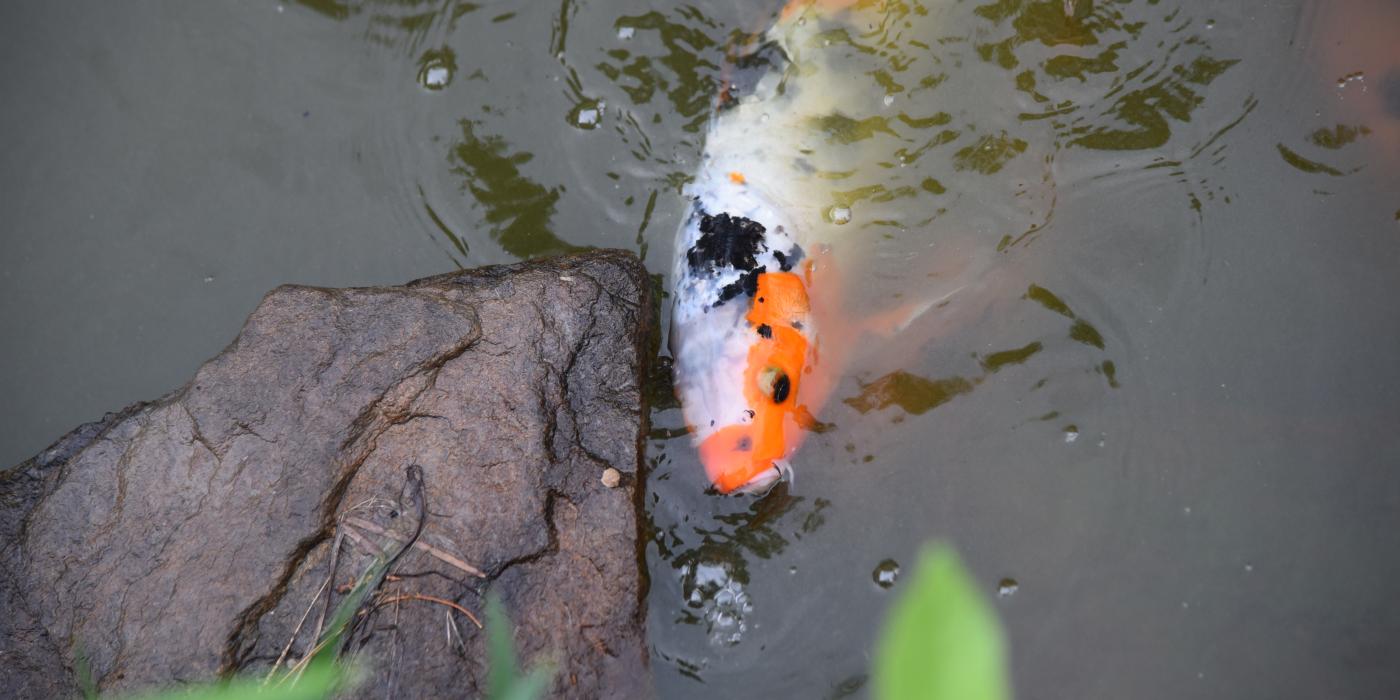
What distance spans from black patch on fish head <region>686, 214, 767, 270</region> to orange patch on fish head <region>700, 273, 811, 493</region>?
0.11 m

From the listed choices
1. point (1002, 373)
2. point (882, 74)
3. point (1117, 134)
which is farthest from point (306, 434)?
point (1117, 134)

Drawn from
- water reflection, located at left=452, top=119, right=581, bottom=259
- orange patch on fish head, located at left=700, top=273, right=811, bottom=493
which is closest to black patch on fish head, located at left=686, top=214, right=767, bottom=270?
orange patch on fish head, located at left=700, top=273, right=811, bottom=493

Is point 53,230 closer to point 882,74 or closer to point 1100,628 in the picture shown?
point 882,74

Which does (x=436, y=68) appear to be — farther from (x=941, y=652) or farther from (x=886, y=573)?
(x=941, y=652)

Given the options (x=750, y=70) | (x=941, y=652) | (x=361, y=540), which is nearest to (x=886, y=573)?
(x=361, y=540)

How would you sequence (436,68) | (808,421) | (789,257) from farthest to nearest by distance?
(436,68) → (789,257) → (808,421)

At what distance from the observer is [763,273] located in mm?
3299

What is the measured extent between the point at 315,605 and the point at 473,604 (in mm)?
433

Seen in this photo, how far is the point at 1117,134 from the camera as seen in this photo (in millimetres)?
3643

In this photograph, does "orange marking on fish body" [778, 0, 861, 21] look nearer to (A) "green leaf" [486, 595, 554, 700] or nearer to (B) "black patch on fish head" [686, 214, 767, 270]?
(B) "black patch on fish head" [686, 214, 767, 270]

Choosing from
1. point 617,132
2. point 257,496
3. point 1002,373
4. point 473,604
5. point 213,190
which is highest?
point 213,190

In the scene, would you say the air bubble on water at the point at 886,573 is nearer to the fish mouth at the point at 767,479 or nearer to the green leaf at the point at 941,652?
the fish mouth at the point at 767,479

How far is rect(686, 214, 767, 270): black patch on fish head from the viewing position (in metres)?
3.31

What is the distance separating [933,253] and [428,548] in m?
2.13
